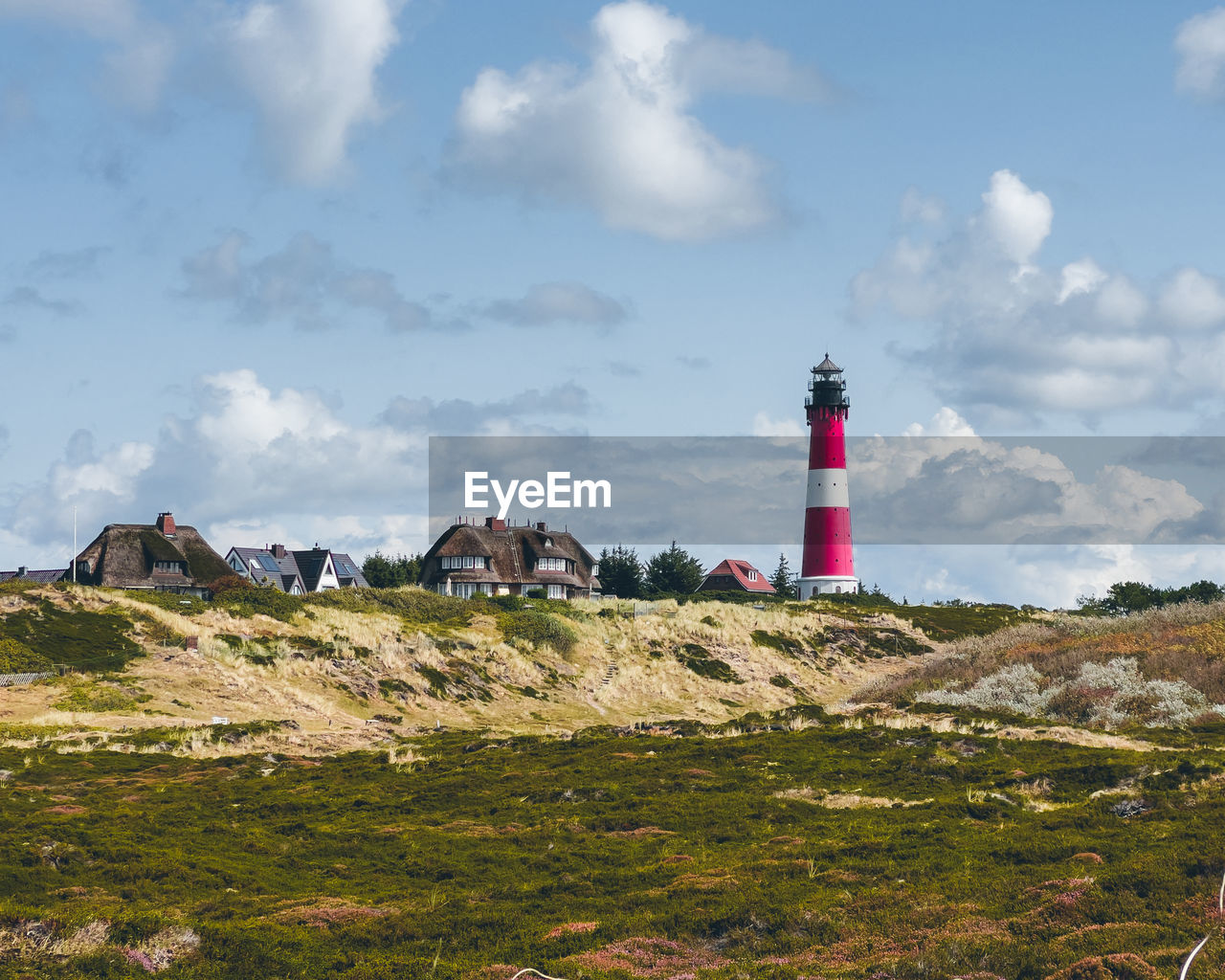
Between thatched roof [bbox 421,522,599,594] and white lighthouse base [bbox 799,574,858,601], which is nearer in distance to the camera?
white lighthouse base [bbox 799,574,858,601]

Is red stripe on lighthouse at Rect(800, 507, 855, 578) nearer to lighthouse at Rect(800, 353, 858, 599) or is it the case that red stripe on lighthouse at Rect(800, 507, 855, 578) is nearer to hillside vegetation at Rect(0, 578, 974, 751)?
lighthouse at Rect(800, 353, 858, 599)

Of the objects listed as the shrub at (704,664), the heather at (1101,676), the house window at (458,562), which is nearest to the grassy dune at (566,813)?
the heather at (1101,676)

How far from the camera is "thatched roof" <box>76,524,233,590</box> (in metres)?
82.6

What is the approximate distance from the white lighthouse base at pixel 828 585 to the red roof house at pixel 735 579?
24042mm

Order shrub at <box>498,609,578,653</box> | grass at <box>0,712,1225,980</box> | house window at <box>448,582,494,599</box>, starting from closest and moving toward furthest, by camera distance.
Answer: grass at <box>0,712,1225,980</box>, shrub at <box>498,609,578,653</box>, house window at <box>448,582,494,599</box>

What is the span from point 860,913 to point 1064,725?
22702 millimetres

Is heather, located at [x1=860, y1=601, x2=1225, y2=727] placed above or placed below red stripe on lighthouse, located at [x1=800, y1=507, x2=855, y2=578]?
below

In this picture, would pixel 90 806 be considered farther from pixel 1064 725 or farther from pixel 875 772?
pixel 1064 725

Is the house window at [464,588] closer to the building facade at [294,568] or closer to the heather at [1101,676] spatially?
the building facade at [294,568]

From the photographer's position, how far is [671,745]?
36594mm

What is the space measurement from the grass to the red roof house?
79486mm

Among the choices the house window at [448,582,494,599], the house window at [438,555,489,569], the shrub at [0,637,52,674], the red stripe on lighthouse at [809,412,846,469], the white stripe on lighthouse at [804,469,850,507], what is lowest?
the shrub at [0,637,52,674]

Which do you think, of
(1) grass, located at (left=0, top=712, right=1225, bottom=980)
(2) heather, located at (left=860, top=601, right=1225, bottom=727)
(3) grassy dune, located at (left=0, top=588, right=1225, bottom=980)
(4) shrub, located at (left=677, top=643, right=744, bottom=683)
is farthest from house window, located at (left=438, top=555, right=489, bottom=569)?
(1) grass, located at (left=0, top=712, right=1225, bottom=980)

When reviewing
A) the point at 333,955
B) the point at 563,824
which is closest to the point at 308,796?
the point at 563,824
